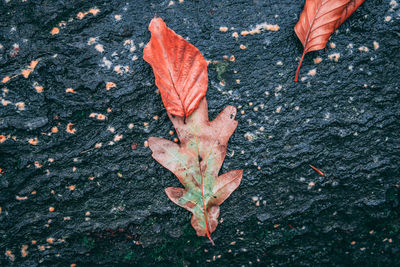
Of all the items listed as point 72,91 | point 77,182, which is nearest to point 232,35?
point 72,91

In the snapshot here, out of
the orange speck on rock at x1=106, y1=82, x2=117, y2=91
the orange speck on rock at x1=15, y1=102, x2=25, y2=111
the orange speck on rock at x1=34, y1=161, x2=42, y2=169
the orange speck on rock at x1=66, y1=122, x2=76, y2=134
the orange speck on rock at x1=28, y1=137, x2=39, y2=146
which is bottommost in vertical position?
the orange speck on rock at x1=34, y1=161, x2=42, y2=169

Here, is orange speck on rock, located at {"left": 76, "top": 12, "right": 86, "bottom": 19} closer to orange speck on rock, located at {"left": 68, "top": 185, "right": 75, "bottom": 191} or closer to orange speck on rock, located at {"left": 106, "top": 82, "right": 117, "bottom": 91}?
orange speck on rock, located at {"left": 106, "top": 82, "right": 117, "bottom": 91}

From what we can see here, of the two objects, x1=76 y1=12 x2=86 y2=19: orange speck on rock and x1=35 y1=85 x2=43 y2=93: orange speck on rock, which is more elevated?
x1=76 y1=12 x2=86 y2=19: orange speck on rock

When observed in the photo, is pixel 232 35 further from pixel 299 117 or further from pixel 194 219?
pixel 194 219

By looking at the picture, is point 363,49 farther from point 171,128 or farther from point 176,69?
point 171,128

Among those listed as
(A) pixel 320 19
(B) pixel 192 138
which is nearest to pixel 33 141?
(B) pixel 192 138

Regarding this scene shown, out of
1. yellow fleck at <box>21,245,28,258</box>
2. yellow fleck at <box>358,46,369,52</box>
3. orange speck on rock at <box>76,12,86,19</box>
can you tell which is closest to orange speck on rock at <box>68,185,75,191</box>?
yellow fleck at <box>21,245,28,258</box>
